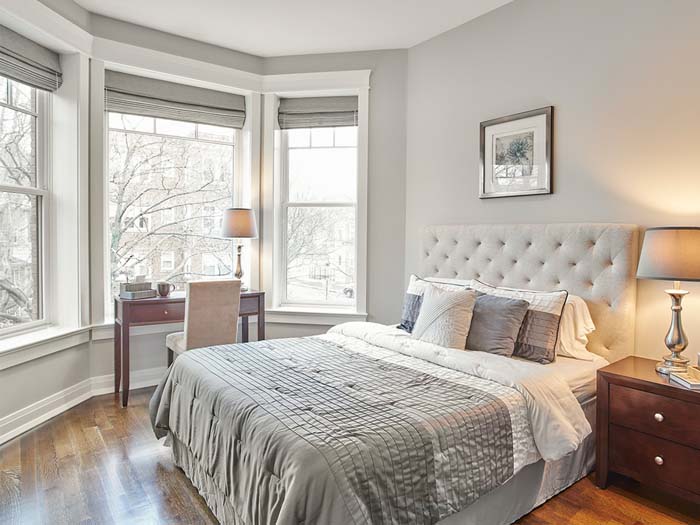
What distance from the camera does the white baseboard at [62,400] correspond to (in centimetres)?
286

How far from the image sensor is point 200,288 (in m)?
3.30

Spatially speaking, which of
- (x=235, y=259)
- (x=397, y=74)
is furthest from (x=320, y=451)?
(x=397, y=74)

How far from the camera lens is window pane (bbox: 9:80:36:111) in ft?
10.2

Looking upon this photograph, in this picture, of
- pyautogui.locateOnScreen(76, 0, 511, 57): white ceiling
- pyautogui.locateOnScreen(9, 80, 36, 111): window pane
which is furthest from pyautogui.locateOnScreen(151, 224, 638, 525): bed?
pyautogui.locateOnScreen(9, 80, 36, 111): window pane

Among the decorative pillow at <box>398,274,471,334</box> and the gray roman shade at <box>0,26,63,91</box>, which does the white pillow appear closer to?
the decorative pillow at <box>398,274,471,334</box>

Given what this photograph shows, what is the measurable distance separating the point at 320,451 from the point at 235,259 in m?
3.14

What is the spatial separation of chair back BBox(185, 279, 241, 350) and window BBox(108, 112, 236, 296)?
90 centimetres

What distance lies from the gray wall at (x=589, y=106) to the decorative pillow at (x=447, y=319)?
0.86 m

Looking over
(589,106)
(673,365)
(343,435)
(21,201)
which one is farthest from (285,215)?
(673,365)

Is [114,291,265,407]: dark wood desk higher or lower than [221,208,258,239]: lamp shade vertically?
lower

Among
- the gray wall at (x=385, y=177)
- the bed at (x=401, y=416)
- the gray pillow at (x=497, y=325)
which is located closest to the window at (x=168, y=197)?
the gray wall at (x=385, y=177)

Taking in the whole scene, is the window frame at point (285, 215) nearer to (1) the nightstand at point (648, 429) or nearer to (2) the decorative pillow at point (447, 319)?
(2) the decorative pillow at point (447, 319)

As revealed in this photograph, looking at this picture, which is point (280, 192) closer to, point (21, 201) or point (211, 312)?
point (211, 312)

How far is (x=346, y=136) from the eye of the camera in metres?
4.21
